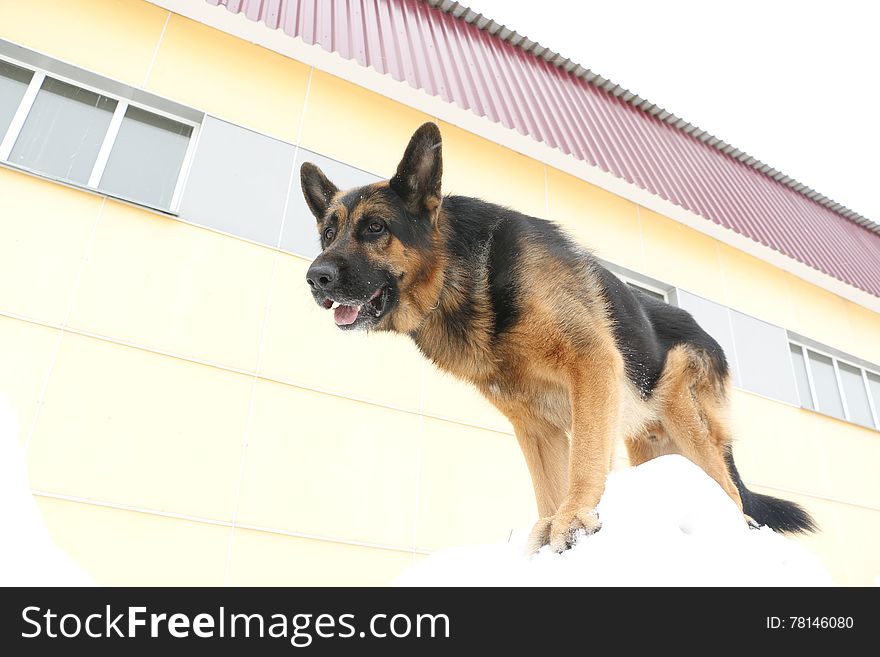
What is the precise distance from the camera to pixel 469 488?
199 inches

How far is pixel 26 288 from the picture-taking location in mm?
3992

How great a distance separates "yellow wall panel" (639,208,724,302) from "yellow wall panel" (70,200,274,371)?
495cm

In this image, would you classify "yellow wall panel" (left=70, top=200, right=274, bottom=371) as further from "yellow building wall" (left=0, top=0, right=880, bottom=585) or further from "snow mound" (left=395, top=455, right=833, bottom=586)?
"snow mound" (left=395, top=455, right=833, bottom=586)

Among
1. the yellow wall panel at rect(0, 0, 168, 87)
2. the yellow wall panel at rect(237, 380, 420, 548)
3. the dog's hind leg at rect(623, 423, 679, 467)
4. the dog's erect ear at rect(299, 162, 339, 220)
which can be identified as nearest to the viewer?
the dog's erect ear at rect(299, 162, 339, 220)

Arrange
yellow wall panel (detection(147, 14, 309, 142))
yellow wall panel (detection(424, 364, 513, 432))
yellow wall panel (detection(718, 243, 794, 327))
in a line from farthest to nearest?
yellow wall panel (detection(718, 243, 794, 327)), yellow wall panel (detection(424, 364, 513, 432)), yellow wall panel (detection(147, 14, 309, 142))

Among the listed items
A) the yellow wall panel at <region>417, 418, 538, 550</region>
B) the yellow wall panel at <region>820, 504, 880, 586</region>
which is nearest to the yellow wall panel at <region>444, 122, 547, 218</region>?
the yellow wall panel at <region>417, 418, 538, 550</region>

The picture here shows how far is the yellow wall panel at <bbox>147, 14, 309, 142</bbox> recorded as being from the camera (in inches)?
202

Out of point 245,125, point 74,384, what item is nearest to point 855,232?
point 245,125

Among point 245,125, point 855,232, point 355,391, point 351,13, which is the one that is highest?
point 855,232

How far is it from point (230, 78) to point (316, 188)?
3.02 metres

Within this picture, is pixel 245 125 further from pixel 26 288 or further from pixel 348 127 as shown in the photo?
pixel 26 288

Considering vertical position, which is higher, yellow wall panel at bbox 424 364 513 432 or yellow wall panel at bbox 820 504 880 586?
yellow wall panel at bbox 424 364 513 432

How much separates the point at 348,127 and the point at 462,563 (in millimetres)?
4936

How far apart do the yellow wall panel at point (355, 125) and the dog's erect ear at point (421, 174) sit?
3067 mm
